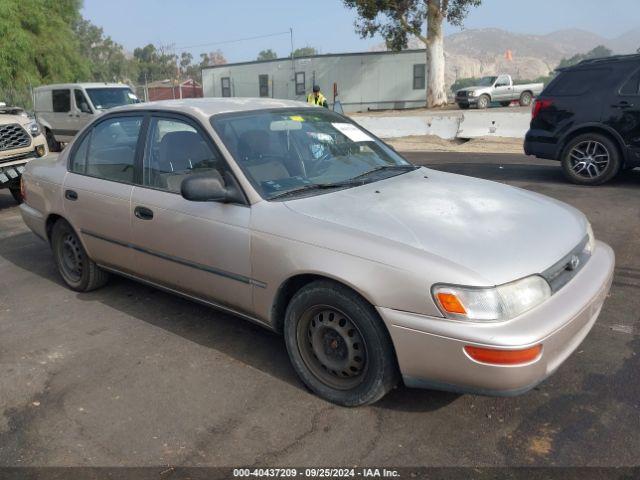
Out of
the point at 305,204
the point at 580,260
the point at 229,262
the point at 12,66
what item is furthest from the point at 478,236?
the point at 12,66

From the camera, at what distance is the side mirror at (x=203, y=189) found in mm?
3283

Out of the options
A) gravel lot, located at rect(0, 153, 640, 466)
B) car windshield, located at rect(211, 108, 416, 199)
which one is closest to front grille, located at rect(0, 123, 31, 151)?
gravel lot, located at rect(0, 153, 640, 466)

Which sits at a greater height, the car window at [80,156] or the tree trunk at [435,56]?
the tree trunk at [435,56]

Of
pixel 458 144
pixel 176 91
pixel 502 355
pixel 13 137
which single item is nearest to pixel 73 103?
pixel 13 137

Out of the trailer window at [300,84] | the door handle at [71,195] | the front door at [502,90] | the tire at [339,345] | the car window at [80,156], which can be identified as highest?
the trailer window at [300,84]

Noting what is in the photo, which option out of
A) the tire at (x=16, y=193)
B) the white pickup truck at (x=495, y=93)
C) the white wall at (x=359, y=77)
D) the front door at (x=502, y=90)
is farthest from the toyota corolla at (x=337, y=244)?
the white wall at (x=359, y=77)

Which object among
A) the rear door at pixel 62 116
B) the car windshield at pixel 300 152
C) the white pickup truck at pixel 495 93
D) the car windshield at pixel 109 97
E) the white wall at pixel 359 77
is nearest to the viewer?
the car windshield at pixel 300 152

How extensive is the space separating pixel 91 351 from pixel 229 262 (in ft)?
4.11

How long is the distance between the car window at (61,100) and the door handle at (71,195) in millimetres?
13353

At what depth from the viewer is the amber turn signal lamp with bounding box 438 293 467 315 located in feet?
8.39

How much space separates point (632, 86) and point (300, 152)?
20.7ft

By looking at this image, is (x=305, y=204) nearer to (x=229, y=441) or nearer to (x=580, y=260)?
(x=229, y=441)

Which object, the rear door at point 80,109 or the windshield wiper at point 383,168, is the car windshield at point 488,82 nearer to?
the rear door at point 80,109

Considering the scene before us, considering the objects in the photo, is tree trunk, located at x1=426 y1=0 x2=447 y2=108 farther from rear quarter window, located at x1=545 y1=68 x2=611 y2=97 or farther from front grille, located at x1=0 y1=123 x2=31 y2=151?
front grille, located at x1=0 y1=123 x2=31 y2=151
